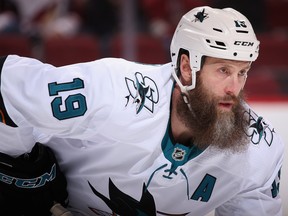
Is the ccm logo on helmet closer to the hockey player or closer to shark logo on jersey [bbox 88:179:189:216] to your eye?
the hockey player

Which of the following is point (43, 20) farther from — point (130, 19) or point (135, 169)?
point (135, 169)

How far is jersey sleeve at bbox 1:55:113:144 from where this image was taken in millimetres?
2191

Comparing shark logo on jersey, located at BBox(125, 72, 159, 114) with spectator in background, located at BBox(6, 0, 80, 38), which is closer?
shark logo on jersey, located at BBox(125, 72, 159, 114)

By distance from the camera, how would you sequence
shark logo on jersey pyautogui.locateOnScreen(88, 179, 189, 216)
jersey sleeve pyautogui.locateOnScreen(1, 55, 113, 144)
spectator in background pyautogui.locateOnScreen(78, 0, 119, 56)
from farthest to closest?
spectator in background pyautogui.locateOnScreen(78, 0, 119, 56) < shark logo on jersey pyautogui.locateOnScreen(88, 179, 189, 216) < jersey sleeve pyautogui.locateOnScreen(1, 55, 113, 144)

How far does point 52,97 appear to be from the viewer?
2.20m

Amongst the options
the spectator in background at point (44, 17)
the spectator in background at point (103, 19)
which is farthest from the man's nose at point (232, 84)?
the spectator in background at point (44, 17)

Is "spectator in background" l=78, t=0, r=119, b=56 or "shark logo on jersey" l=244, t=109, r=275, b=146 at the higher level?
"shark logo on jersey" l=244, t=109, r=275, b=146

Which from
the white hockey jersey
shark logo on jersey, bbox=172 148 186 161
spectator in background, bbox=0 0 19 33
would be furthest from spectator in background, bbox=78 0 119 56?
shark logo on jersey, bbox=172 148 186 161

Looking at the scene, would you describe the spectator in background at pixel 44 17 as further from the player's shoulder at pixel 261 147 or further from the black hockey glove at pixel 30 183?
the player's shoulder at pixel 261 147

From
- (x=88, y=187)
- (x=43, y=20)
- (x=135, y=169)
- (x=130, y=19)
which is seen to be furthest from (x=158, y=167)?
(x=43, y=20)

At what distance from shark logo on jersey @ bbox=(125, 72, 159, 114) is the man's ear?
126 mm

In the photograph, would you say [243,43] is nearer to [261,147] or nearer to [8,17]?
[261,147]

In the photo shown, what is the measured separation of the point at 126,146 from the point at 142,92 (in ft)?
0.65

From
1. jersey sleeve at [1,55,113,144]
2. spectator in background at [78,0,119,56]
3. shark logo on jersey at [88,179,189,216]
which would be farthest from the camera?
spectator in background at [78,0,119,56]
